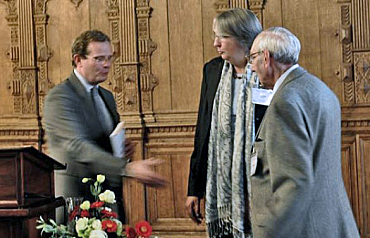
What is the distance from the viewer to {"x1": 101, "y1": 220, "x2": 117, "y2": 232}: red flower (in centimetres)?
260

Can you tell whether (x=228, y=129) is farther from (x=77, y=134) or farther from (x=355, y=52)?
(x=355, y=52)

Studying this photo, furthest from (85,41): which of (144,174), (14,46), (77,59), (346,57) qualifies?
(14,46)

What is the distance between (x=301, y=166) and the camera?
8.03 feet

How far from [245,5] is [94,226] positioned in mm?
3553

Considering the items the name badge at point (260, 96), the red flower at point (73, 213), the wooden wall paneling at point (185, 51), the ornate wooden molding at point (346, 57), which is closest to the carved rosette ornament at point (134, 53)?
the wooden wall paneling at point (185, 51)

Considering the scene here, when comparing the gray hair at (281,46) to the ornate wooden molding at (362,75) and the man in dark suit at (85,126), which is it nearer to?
the man in dark suit at (85,126)

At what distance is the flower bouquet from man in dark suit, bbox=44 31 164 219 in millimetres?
354

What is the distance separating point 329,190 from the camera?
254 cm

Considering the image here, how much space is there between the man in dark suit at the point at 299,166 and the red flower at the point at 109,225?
1.74ft

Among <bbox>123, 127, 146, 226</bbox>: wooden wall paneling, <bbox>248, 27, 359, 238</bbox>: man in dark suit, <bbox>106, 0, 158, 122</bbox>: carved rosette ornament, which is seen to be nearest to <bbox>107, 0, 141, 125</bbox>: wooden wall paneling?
<bbox>106, 0, 158, 122</bbox>: carved rosette ornament

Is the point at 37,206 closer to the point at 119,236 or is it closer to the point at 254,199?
the point at 119,236

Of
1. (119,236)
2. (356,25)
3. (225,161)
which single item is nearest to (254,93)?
(225,161)

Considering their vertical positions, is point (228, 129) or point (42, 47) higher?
point (42, 47)

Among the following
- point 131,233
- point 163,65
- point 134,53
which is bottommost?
point 131,233
